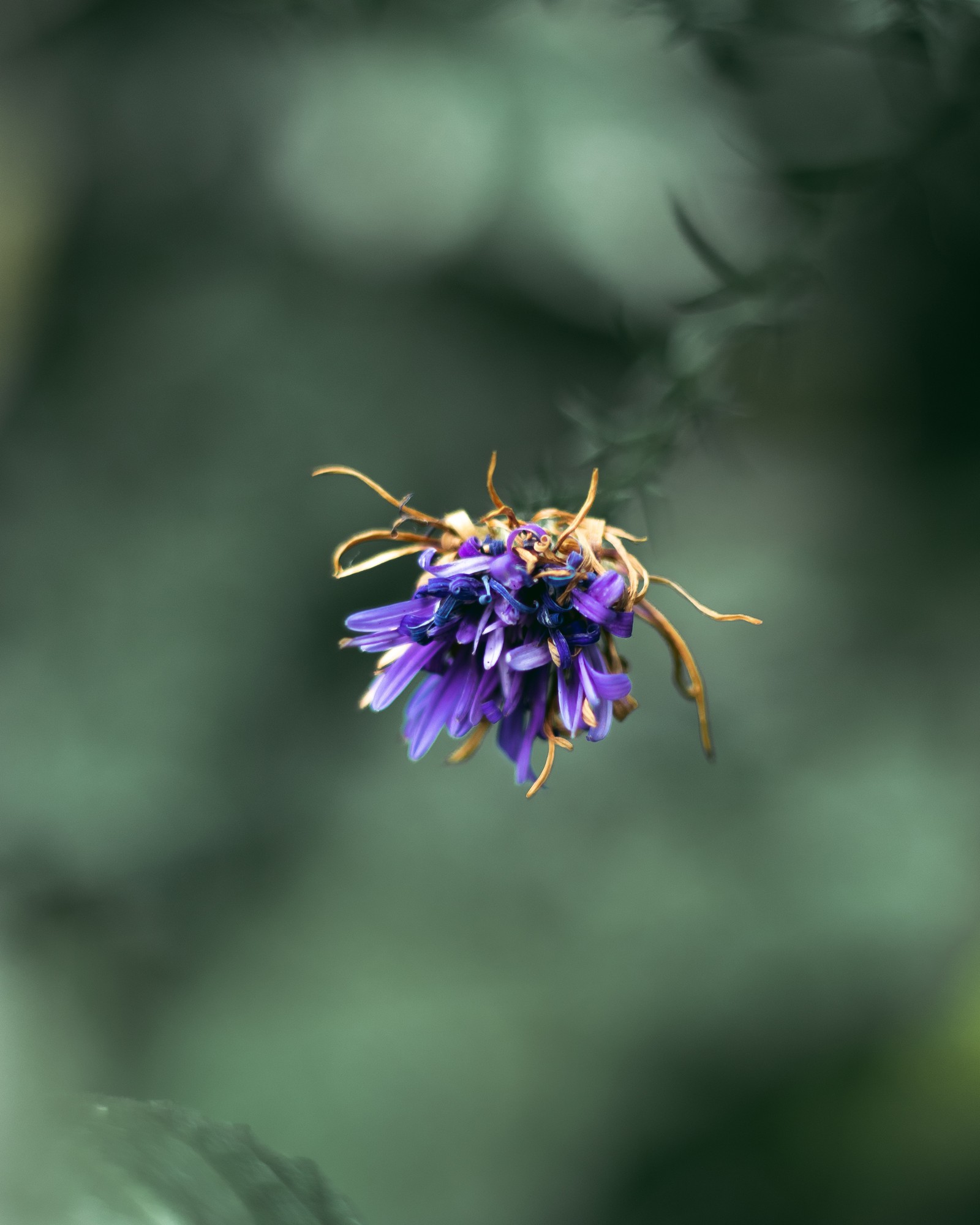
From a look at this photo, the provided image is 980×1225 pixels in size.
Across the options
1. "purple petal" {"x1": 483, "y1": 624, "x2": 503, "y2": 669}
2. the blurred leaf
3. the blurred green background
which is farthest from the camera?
the blurred green background

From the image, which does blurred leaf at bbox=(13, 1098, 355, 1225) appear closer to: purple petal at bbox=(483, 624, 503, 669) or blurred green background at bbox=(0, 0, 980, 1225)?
purple petal at bbox=(483, 624, 503, 669)

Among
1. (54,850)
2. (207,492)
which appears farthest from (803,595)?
(54,850)

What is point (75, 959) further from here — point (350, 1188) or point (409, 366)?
point (409, 366)

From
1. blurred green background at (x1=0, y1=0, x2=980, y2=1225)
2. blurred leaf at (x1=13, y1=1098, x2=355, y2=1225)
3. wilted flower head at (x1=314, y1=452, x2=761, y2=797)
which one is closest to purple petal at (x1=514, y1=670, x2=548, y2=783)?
wilted flower head at (x1=314, y1=452, x2=761, y2=797)

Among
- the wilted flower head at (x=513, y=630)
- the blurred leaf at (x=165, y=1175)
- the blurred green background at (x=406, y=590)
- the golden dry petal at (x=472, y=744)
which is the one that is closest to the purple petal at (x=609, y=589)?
the wilted flower head at (x=513, y=630)

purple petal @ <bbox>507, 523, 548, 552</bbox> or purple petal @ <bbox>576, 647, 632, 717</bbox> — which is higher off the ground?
purple petal @ <bbox>507, 523, 548, 552</bbox>

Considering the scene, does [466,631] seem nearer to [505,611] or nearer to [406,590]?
[505,611]

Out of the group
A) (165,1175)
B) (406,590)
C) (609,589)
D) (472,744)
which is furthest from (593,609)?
(406,590)
